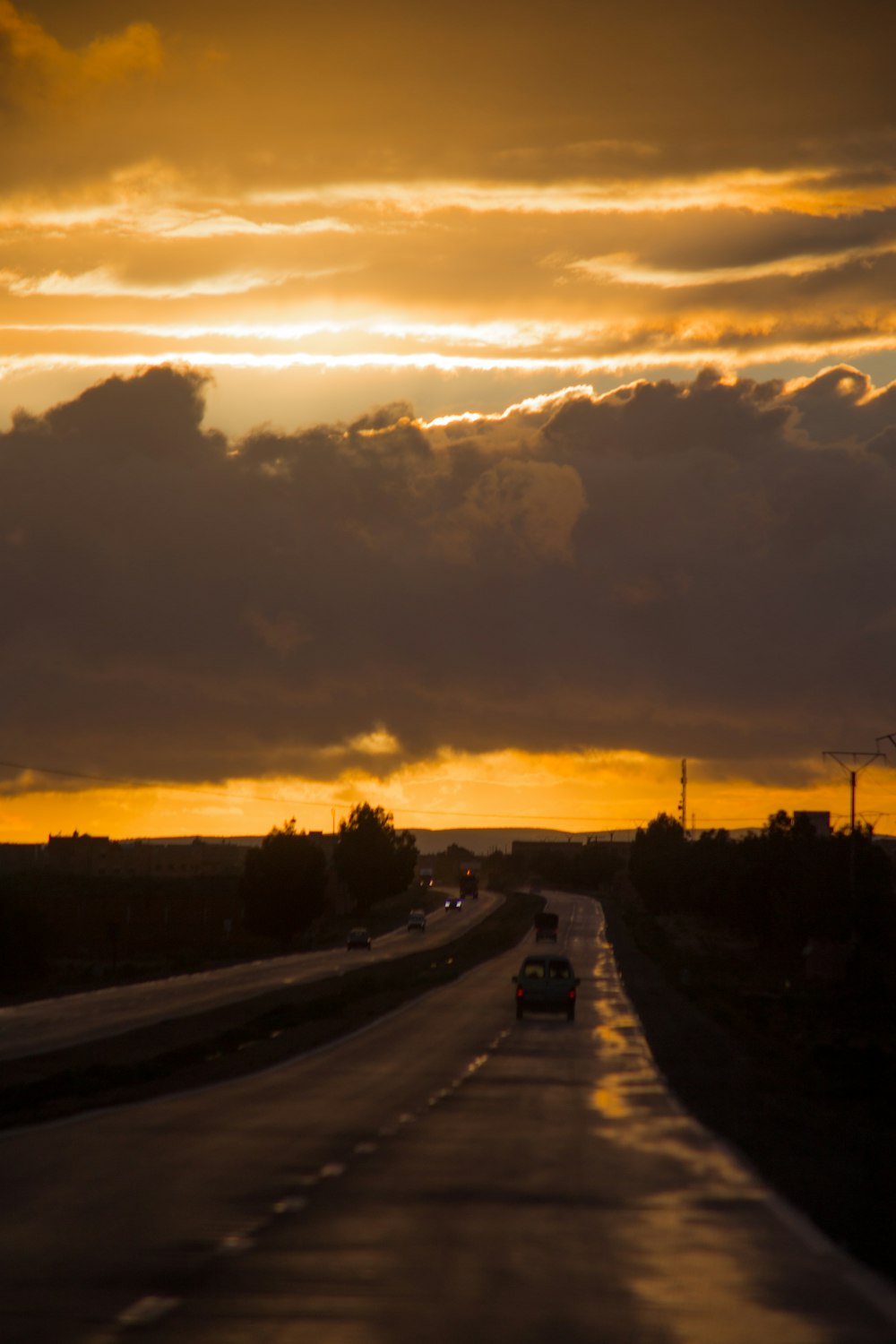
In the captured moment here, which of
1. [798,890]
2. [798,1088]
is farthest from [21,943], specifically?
[798,1088]

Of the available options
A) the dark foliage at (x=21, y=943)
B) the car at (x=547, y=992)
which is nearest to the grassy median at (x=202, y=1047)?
the car at (x=547, y=992)

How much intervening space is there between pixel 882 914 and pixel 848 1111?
67.6 metres

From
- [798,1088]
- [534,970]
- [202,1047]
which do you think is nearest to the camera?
[798,1088]

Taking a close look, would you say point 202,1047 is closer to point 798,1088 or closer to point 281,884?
point 798,1088

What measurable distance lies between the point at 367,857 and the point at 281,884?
4535cm

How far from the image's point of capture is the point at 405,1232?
41.0 feet

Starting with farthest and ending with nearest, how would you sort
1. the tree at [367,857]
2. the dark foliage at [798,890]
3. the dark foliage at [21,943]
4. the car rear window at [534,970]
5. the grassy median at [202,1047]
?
the tree at [367,857] → the dark foliage at [798,890] → the dark foliage at [21,943] → the car rear window at [534,970] → the grassy median at [202,1047]

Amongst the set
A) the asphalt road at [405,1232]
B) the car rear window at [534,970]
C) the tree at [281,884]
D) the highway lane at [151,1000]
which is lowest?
the highway lane at [151,1000]

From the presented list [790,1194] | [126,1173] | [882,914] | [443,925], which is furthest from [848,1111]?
[443,925]

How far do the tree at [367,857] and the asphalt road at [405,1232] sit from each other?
450ft

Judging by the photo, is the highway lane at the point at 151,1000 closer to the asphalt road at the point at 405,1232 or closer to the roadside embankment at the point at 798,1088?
the roadside embankment at the point at 798,1088

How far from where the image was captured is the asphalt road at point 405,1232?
365 inches

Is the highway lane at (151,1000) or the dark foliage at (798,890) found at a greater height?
the dark foliage at (798,890)

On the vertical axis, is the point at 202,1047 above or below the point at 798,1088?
below
